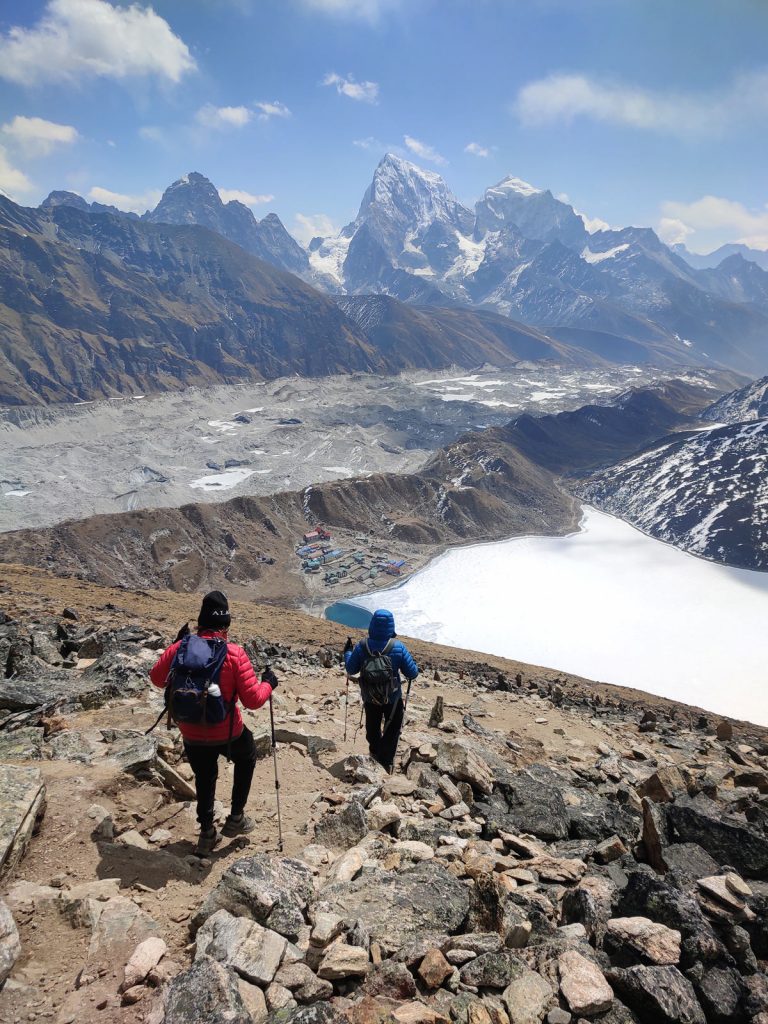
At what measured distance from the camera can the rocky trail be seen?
352 cm

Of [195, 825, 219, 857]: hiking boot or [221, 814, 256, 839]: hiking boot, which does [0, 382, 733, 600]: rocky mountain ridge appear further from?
[195, 825, 219, 857]: hiking boot

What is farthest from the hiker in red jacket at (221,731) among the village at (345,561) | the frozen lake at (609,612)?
the village at (345,561)

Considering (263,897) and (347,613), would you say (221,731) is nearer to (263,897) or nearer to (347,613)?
(263,897)

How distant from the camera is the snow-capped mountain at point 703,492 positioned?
91500 millimetres

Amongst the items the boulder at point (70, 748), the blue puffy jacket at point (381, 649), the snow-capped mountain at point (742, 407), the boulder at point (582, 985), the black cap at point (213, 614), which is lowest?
the boulder at point (70, 748)

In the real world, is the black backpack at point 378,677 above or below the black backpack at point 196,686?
below

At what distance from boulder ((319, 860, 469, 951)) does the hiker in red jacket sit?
1472 mm

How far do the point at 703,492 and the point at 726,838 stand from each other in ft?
370

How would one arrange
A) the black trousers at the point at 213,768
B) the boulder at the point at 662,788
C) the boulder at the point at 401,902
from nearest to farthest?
the boulder at the point at 401,902, the black trousers at the point at 213,768, the boulder at the point at 662,788

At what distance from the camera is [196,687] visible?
503 centimetres

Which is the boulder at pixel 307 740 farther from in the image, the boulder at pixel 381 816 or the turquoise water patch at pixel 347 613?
the turquoise water patch at pixel 347 613

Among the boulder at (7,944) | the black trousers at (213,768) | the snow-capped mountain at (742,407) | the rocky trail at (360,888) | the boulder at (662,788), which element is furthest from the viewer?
the snow-capped mountain at (742,407)

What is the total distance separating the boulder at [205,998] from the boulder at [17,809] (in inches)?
80.5

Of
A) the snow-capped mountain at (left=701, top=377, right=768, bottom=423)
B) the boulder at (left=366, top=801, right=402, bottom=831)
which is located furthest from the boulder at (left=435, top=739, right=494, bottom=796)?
the snow-capped mountain at (left=701, top=377, right=768, bottom=423)
